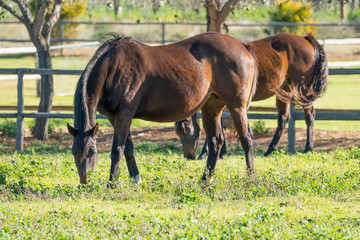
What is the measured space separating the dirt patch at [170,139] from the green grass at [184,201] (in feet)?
7.78

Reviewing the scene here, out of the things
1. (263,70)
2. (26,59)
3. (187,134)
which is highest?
(263,70)

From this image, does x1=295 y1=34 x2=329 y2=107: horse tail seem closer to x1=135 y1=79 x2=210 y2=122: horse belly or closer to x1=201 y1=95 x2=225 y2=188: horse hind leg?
x1=201 y1=95 x2=225 y2=188: horse hind leg

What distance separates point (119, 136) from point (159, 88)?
78 centimetres

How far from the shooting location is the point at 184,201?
623cm

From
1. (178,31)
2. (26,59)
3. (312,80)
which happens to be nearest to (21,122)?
(312,80)

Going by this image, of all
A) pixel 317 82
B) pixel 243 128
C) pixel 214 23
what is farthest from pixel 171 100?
pixel 214 23

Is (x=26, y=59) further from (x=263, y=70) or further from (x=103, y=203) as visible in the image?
(x=103, y=203)

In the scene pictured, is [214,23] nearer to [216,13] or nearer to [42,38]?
[216,13]

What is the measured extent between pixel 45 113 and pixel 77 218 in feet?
20.6

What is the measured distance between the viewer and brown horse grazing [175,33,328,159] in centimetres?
1017

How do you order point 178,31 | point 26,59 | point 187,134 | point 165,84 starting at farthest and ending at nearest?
1. point 178,31
2. point 26,59
3. point 187,134
4. point 165,84

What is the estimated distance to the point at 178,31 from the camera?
36406mm

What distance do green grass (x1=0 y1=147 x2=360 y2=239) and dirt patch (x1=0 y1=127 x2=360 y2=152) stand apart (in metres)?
2.37

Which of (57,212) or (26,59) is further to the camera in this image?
(26,59)
